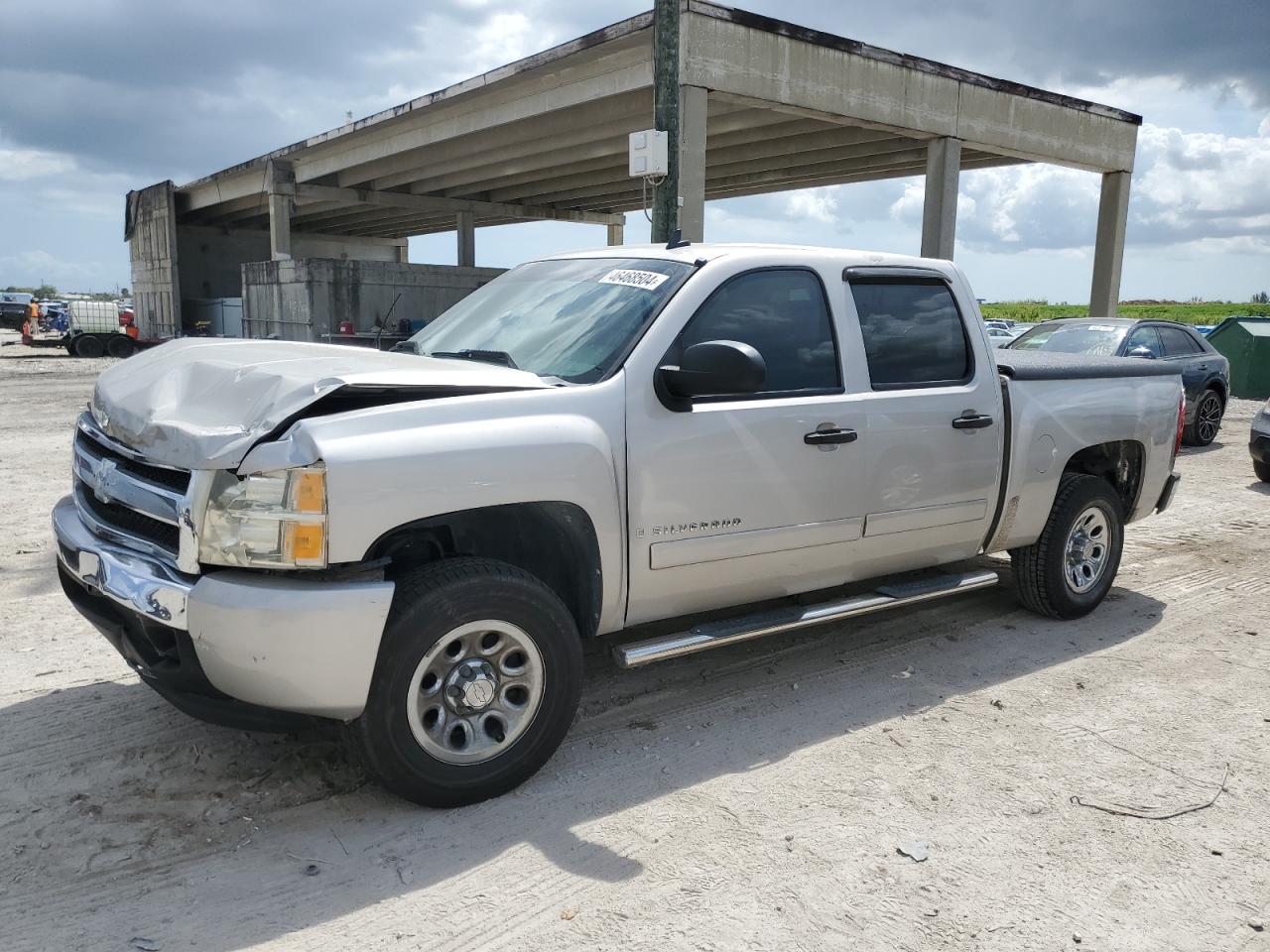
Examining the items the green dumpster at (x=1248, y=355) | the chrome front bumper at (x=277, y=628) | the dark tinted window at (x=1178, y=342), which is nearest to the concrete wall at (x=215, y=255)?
the green dumpster at (x=1248, y=355)

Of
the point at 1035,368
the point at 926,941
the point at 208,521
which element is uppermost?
the point at 1035,368

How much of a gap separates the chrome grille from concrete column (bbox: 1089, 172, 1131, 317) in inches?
897

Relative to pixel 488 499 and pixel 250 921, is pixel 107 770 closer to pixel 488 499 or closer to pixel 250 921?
pixel 250 921

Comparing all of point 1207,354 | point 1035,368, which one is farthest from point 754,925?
point 1207,354

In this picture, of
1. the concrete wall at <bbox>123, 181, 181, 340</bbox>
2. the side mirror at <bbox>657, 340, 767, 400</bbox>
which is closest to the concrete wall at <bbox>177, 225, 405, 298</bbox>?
the concrete wall at <bbox>123, 181, 181, 340</bbox>

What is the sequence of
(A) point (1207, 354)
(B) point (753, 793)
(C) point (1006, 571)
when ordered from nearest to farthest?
(B) point (753, 793)
(C) point (1006, 571)
(A) point (1207, 354)

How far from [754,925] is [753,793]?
776mm

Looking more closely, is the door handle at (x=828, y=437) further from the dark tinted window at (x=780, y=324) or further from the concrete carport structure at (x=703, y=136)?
the concrete carport structure at (x=703, y=136)

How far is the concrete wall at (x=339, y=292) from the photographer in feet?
70.6

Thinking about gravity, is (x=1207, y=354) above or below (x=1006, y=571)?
above

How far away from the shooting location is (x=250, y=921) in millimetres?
2799

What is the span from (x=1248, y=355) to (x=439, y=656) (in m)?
22.6

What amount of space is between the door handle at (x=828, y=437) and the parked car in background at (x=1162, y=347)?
9417 mm

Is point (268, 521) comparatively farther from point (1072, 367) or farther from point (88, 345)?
point (88, 345)
